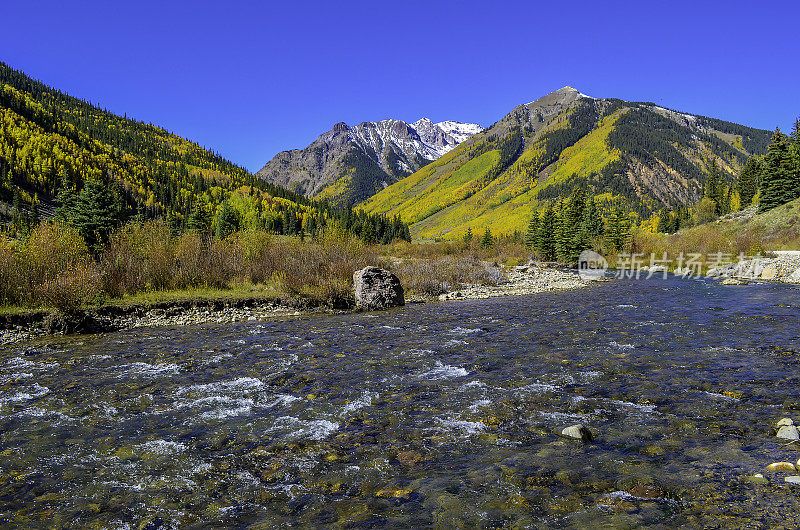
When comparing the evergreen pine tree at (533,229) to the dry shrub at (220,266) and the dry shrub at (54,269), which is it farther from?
the dry shrub at (54,269)

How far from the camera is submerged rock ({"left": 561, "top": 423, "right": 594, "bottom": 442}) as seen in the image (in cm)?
712

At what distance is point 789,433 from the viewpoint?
22.1ft

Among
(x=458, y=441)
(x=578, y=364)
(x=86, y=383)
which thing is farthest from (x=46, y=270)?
(x=578, y=364)

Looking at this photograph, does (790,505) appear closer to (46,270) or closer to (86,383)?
(86,383)

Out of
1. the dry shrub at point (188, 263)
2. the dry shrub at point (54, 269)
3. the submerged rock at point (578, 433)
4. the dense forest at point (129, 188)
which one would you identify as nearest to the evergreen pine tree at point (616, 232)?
the dense forest at point (129, 188)

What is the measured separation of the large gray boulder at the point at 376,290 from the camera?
85.9 feet

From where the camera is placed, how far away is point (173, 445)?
292 inches

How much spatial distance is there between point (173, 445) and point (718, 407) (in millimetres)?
10524

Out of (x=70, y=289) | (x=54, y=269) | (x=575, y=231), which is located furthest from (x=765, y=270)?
(x=54, y=269)

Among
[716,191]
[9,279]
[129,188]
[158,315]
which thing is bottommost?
[158,315]

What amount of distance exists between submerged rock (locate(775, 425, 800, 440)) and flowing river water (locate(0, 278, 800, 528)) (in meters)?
0.15

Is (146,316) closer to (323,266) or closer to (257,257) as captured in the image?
(257,257)

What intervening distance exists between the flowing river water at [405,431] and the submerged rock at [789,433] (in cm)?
15

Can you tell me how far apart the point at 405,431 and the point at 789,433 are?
638 cm
